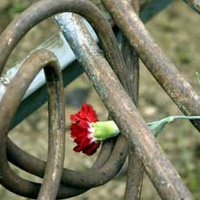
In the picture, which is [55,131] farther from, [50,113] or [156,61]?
[156,61]

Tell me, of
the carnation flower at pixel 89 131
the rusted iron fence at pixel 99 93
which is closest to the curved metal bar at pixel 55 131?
the rusted iron fence at pixel 99 93

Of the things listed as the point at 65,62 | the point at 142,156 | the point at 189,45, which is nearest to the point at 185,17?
the point at 189,45

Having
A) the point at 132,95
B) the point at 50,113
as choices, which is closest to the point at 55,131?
the point at 50,113

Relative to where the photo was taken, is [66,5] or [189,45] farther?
[189,45]

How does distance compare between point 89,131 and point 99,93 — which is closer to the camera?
point 99,93

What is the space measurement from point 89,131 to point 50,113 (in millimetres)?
119

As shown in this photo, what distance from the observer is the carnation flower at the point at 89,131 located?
0.85 m

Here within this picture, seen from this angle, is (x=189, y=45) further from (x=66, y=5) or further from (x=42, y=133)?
(x=66, y=5)

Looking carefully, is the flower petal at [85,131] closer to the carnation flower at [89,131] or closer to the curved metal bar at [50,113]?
the carnation flower at [89,131]

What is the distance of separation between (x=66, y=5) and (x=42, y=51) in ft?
0.19

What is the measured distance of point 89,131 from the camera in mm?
867

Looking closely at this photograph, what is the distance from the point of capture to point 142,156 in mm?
679

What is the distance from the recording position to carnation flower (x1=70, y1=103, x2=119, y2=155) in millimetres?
850

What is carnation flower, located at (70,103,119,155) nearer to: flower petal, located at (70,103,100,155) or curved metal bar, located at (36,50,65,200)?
flower petal, located at (70,103,100,155)
